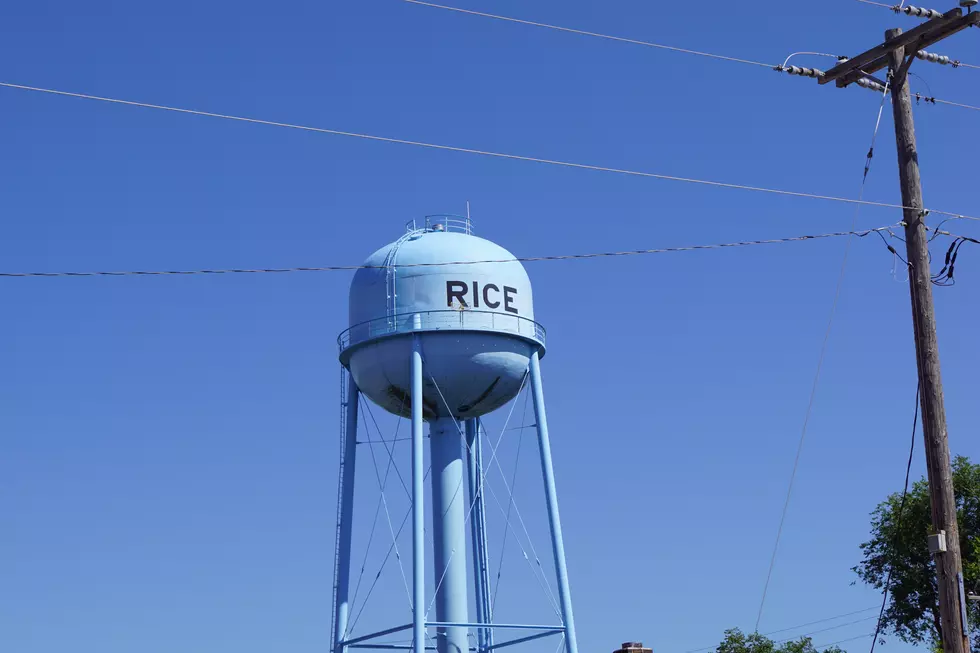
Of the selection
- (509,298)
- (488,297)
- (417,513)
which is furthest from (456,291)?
(417,513)

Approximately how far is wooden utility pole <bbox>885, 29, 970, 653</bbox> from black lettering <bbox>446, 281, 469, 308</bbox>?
1310 centimetres

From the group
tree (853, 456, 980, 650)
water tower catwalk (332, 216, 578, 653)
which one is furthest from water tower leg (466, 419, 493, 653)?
tree (853, 456, 980, 650)

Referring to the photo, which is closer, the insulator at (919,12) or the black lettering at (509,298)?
the insulator at (919,12)

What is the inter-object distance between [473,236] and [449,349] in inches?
132

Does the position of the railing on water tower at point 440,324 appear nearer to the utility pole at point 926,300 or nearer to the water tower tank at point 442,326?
the water tower tank at point 442,326

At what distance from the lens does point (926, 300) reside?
1858 centimetres

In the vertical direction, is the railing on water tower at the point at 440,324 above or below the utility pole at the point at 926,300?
above

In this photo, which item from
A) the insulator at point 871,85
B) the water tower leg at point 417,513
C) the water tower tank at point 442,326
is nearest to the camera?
the insulator at point 871,85

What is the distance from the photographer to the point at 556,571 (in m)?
30.2

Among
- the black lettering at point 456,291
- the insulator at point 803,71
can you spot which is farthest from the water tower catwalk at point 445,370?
the insulator at point 803,71

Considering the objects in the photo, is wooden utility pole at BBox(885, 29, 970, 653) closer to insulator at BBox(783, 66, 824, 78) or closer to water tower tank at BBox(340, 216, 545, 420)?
insulator at BBox(783, 66, 824, 78)

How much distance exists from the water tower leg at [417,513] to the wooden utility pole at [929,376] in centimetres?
1291

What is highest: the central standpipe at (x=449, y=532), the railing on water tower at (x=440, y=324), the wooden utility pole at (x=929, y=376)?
the railing on water tower at (x=440, y=324)

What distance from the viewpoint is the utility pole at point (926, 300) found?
17.7 metres
